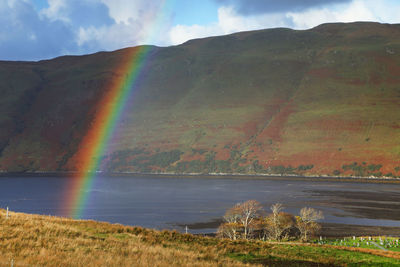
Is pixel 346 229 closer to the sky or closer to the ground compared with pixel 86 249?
closer to the ground

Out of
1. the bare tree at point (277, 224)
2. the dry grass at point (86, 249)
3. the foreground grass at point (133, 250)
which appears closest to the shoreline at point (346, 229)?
the bare tree at point (277, 224)

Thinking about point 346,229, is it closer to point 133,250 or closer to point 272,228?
point 272,228

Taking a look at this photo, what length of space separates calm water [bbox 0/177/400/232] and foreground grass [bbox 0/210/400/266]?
1670 inches

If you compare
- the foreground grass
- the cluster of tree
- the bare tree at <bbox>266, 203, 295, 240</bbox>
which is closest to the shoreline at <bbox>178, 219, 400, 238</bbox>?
the cluster of tree

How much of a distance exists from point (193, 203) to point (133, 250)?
88987mm

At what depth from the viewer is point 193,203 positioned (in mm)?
110938

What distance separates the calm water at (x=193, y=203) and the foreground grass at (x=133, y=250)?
4242 centimetres

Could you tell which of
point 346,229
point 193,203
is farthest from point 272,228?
point 193,203

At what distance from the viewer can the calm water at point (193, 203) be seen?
8600 centimetres

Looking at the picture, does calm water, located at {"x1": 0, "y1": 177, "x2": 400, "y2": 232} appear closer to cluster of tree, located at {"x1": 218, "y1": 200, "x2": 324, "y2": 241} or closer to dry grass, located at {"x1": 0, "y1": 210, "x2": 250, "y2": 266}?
cluster of tree, located at {"x1": 218, "y1": 200, "x2": 324, "y2": 241}

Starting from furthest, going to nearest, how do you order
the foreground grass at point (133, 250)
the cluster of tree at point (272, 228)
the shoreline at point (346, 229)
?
the shoreline at point (346, 229), the cluster of tree at point (272, 228), the foreground grass at point (133, 250)

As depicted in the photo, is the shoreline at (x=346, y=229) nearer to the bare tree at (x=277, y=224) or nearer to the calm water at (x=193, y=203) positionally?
the calm water at (x=193, y=203)

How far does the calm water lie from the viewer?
3386 inches

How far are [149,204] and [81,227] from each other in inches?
3136
